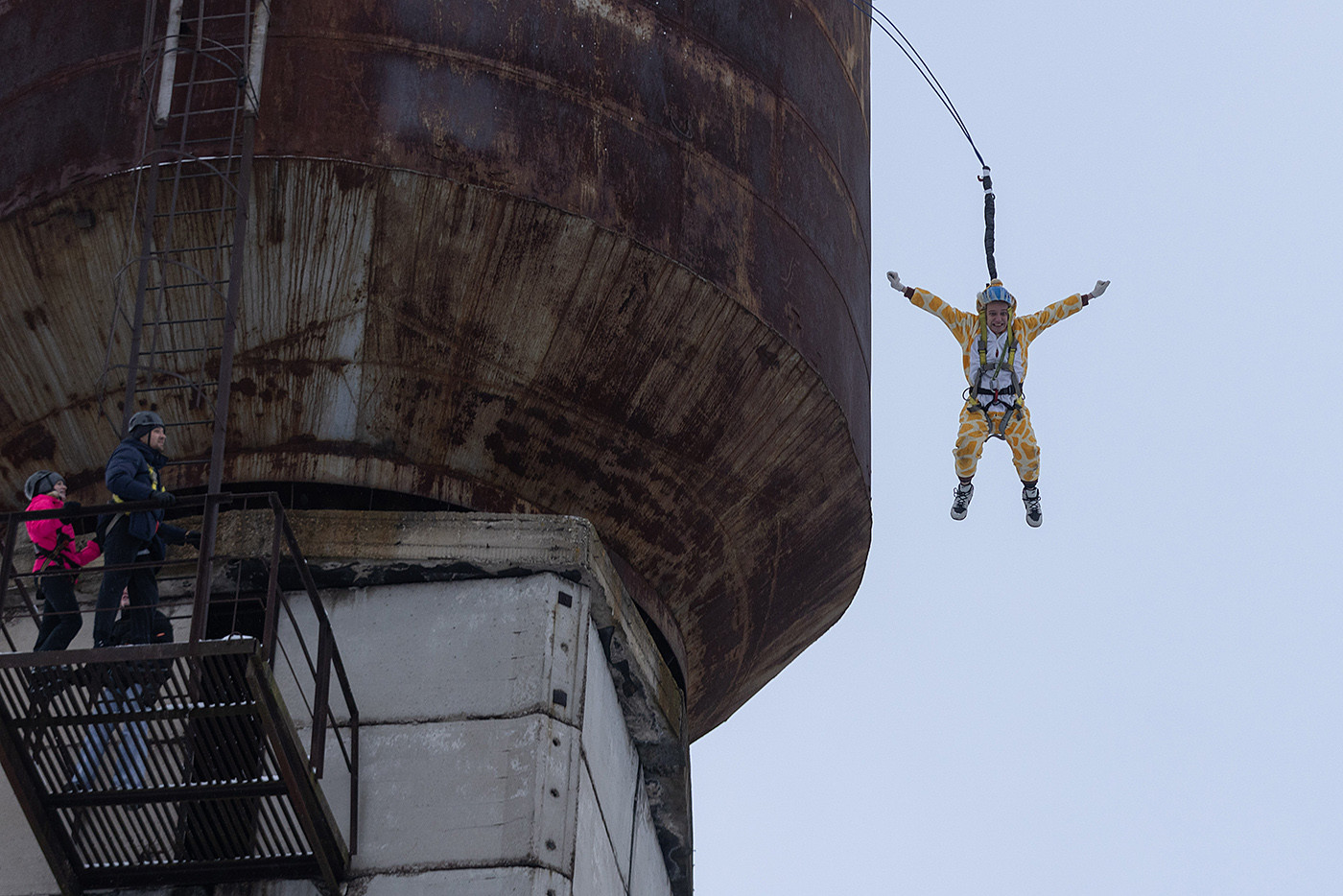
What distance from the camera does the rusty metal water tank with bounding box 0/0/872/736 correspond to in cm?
1056

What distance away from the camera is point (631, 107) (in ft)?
37.4

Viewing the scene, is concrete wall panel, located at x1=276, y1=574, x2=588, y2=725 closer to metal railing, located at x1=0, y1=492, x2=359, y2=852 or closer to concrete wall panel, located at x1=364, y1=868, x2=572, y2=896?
metal railing, located at x1=0, y1=492, x2=359, y2=852

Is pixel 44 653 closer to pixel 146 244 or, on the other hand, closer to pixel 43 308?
pixel 146 244

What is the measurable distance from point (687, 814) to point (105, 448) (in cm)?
461

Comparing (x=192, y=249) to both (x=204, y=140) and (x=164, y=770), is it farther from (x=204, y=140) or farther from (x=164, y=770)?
(x=164, y=770)

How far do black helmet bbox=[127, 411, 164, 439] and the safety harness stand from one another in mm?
7374

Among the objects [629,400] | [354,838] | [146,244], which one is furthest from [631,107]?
[354,838]

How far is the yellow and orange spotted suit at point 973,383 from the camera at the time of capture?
1475 cm

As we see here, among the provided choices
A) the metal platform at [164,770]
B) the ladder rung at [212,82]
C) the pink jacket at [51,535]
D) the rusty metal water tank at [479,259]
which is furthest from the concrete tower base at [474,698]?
the ladder rung at [212,82]

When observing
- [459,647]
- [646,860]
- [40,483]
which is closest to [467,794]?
[459,647]

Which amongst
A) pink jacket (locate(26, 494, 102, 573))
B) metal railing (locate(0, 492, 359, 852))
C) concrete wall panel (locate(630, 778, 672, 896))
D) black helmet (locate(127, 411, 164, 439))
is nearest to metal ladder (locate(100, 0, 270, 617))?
metal railing (locate(0, 492, 359, 852))

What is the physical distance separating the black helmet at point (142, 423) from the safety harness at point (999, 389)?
7374 mm

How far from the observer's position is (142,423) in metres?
9.19

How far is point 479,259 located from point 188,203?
5.39ft
